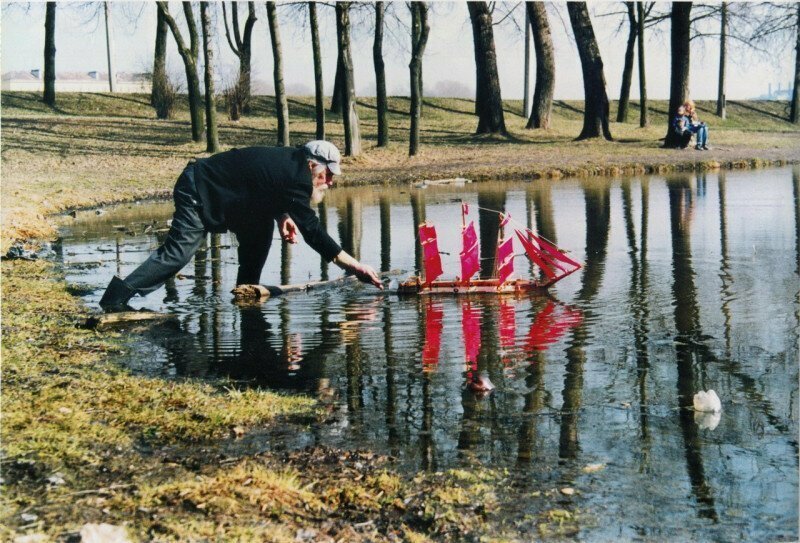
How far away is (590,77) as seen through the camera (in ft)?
→ 117

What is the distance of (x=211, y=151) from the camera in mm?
31750

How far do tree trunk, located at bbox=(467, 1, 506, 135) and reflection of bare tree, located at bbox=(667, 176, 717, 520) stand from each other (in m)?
20.7

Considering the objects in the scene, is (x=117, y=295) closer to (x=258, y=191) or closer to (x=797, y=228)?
(x=258, y=191)

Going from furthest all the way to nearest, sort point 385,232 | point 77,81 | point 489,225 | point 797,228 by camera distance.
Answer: point 77,81
point 489,225
point 385,232
point 797,228

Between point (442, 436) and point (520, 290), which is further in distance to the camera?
point (520, 290)

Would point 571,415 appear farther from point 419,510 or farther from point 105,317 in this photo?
point 105,317

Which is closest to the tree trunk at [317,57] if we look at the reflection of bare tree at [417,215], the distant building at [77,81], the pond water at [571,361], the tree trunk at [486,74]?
the tree trunk at [486,74]

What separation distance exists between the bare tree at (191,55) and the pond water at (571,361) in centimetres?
1884

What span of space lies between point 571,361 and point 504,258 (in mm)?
3119

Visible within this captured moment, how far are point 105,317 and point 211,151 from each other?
23.6m

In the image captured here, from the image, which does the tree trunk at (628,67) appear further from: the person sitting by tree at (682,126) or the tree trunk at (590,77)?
the person sitting by tree at (682,126)

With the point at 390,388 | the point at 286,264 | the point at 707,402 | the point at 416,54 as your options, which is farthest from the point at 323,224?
the point at 416,54

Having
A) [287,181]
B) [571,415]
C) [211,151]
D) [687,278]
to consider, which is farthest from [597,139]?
[571,415]

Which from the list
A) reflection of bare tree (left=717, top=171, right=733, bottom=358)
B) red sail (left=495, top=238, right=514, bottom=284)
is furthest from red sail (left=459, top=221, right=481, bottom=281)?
reflection of bare tree (left=717, top=171, right=733, bottom=358)
